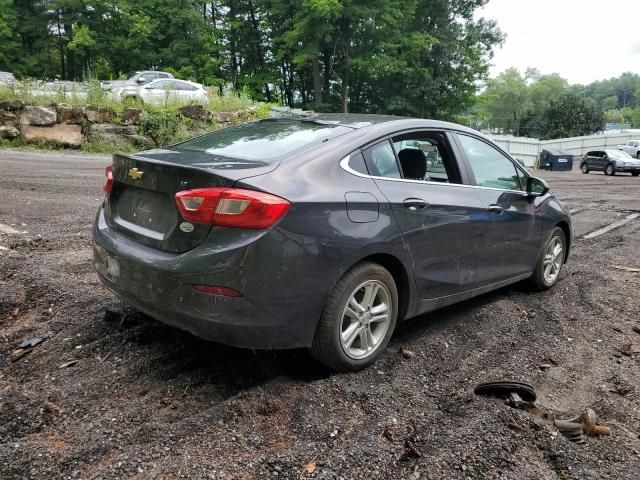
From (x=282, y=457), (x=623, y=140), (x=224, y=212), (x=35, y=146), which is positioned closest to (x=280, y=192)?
(x=224, y=212)

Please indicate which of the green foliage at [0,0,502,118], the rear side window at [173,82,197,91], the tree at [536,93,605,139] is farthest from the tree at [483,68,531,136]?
the rear side window at [173,82,197,91]

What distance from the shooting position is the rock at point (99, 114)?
1592cm

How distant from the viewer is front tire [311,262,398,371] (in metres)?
2.96

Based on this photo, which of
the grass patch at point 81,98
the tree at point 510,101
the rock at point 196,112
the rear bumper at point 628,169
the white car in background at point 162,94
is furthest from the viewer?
the tree at point 510,101

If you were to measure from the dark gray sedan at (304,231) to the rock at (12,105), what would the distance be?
14105 mm

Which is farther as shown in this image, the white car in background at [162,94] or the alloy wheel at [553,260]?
the white car in background at [162,94]

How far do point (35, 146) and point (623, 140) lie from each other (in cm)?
5185

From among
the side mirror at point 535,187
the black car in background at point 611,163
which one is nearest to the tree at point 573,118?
the black car in background at point 611,163

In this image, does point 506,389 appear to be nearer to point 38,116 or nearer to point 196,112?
point 196,112

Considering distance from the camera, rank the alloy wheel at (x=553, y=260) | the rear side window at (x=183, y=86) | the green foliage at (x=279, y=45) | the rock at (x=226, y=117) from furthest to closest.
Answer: the green foliage at (x=279, y=45), the rear side window at (x=183, y=86), the rock at (x=226, y=117), the alloy wheel at (x=553, y=260)

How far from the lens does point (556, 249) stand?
17.3 ft

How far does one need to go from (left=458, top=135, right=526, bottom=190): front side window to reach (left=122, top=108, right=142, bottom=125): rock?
14.1 metres

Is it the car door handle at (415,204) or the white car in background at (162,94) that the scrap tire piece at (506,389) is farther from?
the white car in background at (162,94)

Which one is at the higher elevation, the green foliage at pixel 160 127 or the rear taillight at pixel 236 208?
the green foliage at pixel 160 127
